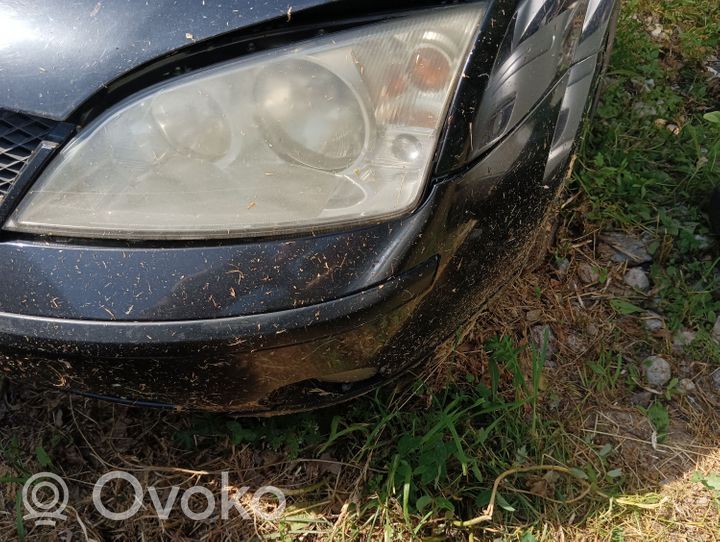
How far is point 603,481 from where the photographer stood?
171cm

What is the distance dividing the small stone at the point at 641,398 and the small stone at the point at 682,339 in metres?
0.18

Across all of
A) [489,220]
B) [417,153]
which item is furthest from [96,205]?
[489,220]

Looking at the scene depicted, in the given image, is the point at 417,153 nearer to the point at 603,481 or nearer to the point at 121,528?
the point at 603,481

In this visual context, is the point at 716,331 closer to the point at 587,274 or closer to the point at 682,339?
the point at 682,339

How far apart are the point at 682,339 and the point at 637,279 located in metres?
0.23

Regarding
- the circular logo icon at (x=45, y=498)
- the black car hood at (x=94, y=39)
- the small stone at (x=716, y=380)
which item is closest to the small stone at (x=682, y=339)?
the small stone at (x=716, y=380)

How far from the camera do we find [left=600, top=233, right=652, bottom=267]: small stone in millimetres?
2148

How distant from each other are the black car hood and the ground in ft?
3.23

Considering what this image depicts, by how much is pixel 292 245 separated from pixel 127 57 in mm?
405

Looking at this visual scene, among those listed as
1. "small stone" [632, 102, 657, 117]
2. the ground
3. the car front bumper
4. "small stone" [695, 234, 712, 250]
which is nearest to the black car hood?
the car front bumper

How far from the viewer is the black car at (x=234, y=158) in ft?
3.65

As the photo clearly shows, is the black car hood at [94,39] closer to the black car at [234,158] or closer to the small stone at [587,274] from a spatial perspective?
the black car at [234,158]

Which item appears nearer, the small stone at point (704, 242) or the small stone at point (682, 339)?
the small stone at point (682, 339)

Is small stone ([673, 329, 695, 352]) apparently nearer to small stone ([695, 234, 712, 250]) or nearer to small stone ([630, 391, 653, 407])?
small stone ([630, 391, 653, 407])
